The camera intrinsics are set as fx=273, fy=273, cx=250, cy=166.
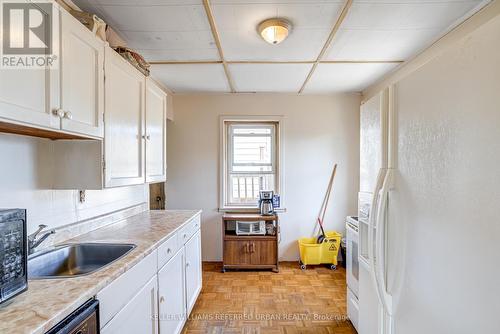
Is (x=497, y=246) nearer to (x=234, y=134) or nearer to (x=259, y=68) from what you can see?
(x=259, y=68)

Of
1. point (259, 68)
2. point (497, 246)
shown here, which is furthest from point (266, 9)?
point (497, 246)

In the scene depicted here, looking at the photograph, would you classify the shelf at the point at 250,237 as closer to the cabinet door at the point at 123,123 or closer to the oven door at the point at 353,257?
the oven door at the point at 353,257

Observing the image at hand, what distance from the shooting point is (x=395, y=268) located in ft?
3.94

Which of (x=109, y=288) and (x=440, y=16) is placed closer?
(x=109, y=288)

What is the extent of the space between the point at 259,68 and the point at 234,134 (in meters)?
1.25

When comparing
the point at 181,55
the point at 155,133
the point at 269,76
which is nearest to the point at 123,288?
the point at 155,133

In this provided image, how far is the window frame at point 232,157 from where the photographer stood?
3744 millimetres

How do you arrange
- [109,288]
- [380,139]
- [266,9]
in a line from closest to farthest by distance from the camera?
1. [109,288]
2. [380,139]
3. [266,9]

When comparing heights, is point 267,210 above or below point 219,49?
below

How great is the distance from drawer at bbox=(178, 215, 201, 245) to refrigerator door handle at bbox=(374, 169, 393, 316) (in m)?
1.42

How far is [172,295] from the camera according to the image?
1.86 metres

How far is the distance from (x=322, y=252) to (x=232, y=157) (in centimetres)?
175

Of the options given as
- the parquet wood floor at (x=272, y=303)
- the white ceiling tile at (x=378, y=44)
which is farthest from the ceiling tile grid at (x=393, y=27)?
the parquet wood floor at (x=272, y=303)

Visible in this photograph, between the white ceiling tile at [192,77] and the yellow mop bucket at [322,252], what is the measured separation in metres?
2.30
